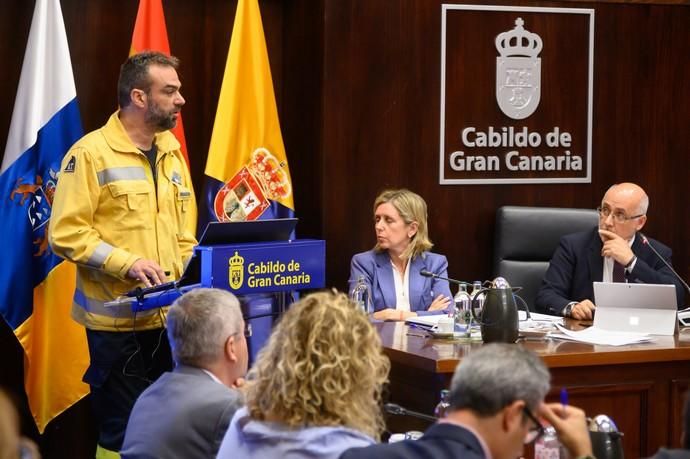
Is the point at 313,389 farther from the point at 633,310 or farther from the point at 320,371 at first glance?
the point at 633,310

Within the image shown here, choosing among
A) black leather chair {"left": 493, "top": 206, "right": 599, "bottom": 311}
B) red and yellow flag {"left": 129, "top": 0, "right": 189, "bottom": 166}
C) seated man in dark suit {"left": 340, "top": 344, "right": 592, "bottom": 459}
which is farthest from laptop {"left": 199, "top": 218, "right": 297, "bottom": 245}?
seated man in dark suit {"left": 340, "top": 344, "right": 592, "bottom": 459}

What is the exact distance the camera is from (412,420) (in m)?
4.02

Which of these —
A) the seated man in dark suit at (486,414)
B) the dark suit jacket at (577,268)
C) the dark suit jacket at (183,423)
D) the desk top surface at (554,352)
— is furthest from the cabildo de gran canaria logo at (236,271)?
the seated man in dark suit at (486,414)

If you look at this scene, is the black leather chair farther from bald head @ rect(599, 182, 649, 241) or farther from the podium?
the podium

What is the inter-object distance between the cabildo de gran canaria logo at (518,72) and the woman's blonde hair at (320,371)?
3492 millimetres

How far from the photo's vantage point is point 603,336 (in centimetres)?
424

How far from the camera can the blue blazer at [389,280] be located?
507cm

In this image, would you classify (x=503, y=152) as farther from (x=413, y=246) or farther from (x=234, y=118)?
(x=234, y=118)

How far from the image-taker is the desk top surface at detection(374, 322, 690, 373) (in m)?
3.88

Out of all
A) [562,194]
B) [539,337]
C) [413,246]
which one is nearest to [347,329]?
[539,337]

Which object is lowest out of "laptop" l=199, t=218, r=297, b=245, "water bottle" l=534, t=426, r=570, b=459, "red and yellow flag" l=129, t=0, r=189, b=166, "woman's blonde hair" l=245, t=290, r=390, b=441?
"water bottle" l=534, t=426, r=570, b=459

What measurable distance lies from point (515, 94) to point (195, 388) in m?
3.35

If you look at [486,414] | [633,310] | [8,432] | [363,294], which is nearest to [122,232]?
[363,294]

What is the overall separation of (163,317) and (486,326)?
1189 mm
